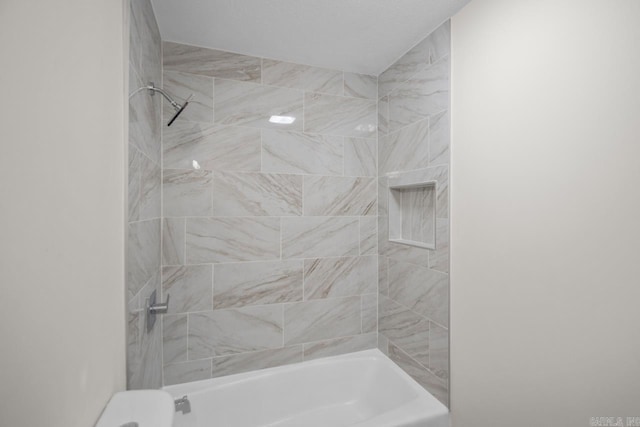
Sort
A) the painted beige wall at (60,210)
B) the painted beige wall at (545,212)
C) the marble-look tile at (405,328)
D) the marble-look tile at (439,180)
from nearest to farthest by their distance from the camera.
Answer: the painted beige wall at (60,210) < the painted beige wall at (545,212) < the marble-look tile at (439,180) < the marble-look tile at (405,328)

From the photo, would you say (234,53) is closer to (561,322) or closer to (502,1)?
(502,1)

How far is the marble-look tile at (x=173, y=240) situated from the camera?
1.68 m

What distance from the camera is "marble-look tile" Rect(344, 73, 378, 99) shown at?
2062 millimetres

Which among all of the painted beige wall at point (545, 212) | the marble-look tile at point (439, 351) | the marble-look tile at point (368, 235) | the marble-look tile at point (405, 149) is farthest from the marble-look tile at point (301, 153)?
the marble-look tile at point (439, 351)

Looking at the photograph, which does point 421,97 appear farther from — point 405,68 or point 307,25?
point 307,25

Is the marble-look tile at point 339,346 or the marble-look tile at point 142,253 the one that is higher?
the marble-look tile at point 142,253

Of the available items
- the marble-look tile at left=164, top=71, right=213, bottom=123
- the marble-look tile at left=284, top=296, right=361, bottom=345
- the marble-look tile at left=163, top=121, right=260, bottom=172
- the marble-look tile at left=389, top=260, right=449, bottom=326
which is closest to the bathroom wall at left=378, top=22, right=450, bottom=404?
the marble-look tile at left=389, top=260, right=449, bottom=326

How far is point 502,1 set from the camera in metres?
1.21

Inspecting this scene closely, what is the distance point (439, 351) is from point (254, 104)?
1820 millimetres

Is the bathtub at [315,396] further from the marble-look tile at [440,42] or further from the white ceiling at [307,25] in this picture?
the white ceiling at [307,25]

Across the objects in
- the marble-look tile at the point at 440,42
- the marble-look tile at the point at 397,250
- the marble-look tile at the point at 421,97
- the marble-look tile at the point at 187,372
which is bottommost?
the marble-look tile at the point at 187,372

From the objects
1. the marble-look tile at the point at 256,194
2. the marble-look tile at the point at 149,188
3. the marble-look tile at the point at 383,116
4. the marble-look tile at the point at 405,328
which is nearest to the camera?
the marble-look tile at the point at 149,188

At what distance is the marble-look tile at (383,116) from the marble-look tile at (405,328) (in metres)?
1.20

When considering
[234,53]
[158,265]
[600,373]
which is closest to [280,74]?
[234,53]
